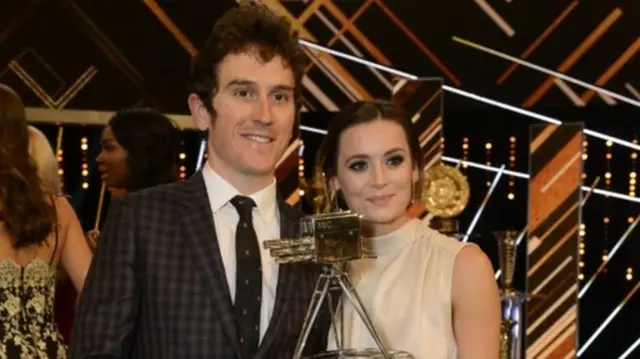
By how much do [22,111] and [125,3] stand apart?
7.94 ft

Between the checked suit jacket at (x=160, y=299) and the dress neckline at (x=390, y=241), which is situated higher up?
the dress neckline at (x=390, y=241)

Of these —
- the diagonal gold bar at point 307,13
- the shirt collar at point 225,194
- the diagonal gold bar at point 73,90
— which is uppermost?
the diagonal gold bar at point 307,13

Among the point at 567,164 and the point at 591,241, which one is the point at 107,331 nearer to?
the point at 567,164

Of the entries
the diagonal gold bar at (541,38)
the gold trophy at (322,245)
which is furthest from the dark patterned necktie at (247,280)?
the diagonal gold bar at (541,38)

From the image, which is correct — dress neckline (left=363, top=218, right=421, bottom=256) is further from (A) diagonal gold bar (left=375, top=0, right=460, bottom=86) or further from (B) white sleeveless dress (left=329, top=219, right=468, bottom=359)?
(A) diagonal gold bar (left=375, top=0, right=460, bottom=86)

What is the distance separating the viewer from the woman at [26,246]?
2.28 meters

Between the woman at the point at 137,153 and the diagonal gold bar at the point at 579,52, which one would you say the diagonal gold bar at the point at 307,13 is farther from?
the woman at the point at 137,153

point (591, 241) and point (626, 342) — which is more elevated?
point (591, 241)

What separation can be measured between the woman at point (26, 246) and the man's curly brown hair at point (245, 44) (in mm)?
870

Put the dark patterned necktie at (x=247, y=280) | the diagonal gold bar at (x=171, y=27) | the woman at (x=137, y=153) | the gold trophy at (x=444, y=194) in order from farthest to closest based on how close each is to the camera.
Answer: the diagonal gold bar at (x=171, y=27) → the gold trophy at (x=444, y=194) → the woman at (x=137, y=153) → the dark patterned necktie at (x=247, y=280)

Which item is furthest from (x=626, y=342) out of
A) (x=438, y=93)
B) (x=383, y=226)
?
(x=383, y=226)

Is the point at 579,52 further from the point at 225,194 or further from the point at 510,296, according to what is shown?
the point at 225,194

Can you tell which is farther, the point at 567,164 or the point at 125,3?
the point at 125,3

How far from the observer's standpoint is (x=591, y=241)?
4973mm
